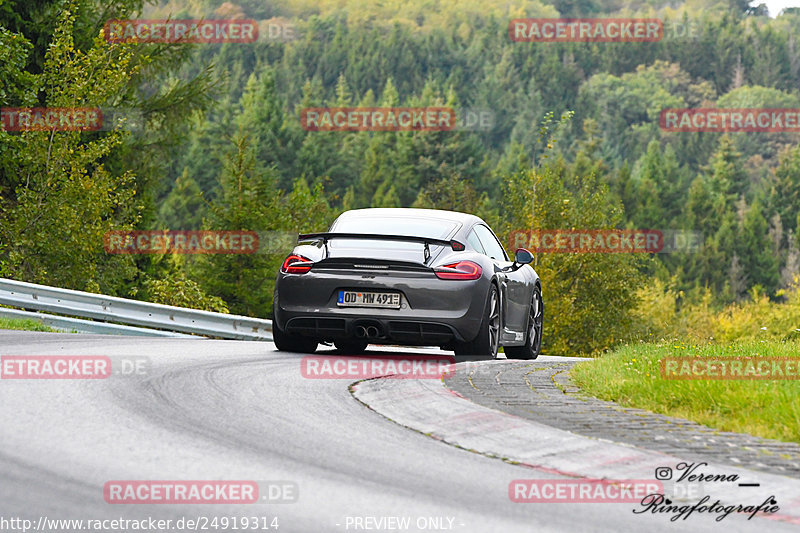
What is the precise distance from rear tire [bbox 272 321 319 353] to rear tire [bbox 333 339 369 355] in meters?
0.63

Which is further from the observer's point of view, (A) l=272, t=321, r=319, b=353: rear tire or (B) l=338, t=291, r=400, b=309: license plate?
(A) l=272, t=321, r=319, b=353: rear tire

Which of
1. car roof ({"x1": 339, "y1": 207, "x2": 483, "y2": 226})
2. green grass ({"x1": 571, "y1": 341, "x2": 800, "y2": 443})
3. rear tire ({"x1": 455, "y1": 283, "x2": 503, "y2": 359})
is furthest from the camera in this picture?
car roof ({"x1": 339, "y1": 207, "x2": 483, "y2": 226})

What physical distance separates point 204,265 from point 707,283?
84.8 metres

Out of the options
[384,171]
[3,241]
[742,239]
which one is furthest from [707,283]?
[3,241]

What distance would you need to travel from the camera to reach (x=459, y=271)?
11.2 meters

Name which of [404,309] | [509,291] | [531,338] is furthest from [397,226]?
[531,338]

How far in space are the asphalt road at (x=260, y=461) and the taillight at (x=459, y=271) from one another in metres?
2.64

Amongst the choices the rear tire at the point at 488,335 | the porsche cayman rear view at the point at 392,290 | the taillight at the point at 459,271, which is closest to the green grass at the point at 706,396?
the rear tire at the point at 488,335

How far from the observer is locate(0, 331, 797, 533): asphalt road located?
481cm

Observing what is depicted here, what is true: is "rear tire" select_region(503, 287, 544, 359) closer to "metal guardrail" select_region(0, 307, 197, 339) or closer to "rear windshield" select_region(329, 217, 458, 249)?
"rear windshield" select_region(329, 217, 458, 249)

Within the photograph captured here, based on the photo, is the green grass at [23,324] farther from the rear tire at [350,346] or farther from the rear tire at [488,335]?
the rear tire at [488,335]

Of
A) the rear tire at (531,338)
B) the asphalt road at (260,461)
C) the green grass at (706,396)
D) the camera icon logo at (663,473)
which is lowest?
the rear tire at (531,338)

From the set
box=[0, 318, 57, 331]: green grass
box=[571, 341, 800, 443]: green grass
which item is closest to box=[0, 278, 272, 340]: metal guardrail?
box=[0, 318, 57, 331]: green grass

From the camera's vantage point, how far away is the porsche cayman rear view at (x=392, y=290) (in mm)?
11133
